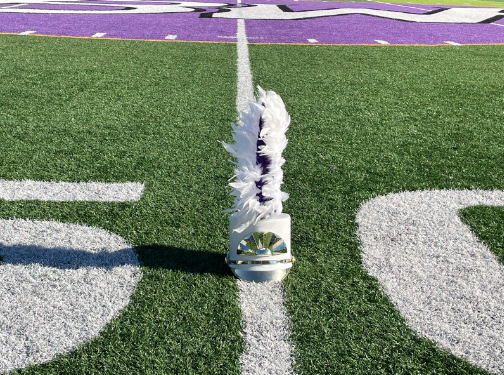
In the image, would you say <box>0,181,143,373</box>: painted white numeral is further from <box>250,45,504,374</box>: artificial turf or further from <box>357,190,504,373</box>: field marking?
<box>357,190,504,373</box>: field marking

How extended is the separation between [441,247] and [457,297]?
37cm

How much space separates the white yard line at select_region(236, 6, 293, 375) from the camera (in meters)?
1.46

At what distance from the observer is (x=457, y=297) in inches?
70.8

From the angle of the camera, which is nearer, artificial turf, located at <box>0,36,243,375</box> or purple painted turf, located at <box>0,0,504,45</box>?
artificial turf, located at <box>0,36,243,375</box>

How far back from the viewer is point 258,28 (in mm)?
8844

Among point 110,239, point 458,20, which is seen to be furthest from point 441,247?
point 458,20

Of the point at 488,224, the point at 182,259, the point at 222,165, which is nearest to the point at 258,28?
the point at 222,165

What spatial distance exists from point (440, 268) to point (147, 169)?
1.62 metres

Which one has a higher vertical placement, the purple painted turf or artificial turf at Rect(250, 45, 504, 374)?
the purple painted turf

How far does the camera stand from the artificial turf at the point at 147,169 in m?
1.54

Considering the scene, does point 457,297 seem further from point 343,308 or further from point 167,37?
point 167,37

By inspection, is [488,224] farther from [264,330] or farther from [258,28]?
[258,28]

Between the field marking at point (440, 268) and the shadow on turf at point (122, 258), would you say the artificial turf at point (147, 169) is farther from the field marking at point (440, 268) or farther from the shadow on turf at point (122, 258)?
the field marking at point (440, 268)

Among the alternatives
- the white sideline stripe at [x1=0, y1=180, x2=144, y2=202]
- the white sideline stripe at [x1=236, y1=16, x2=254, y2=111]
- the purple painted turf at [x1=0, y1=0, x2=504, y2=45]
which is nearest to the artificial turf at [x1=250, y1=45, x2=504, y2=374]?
the white sideline stripe at [x1=236, y1=16, x2=254, y2=111]
